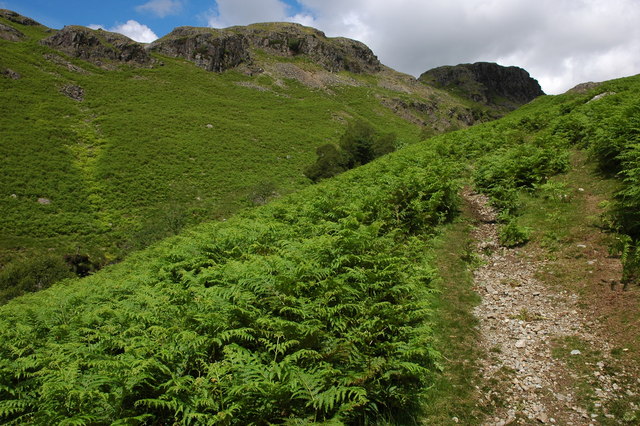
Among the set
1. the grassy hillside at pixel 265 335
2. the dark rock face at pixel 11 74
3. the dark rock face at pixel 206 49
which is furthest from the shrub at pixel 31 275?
the dark rock face at pixel 206 49

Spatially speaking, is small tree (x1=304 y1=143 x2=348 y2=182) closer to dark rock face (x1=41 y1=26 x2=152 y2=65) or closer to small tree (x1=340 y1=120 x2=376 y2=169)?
small tree (x1=340 y1=120 x2=376 y2=169)

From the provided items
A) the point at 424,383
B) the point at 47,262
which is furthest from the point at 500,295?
the point at 47,262

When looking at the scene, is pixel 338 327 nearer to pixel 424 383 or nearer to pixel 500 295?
pixel 424 383

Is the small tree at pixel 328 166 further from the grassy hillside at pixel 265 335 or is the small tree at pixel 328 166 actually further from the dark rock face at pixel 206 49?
the dark rock face at pixel 206 49

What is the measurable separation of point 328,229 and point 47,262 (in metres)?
24.0

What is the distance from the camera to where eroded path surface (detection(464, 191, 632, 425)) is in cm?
521

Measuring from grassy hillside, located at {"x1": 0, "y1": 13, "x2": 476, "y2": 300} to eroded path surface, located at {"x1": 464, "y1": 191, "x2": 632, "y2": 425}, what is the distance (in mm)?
27063

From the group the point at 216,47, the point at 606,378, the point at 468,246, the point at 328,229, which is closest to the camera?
the point at 606,378

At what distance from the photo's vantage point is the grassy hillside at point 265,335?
14.6 feet

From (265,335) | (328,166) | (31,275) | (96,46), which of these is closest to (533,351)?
(265,335)

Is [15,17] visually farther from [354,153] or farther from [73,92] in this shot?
[354,153]

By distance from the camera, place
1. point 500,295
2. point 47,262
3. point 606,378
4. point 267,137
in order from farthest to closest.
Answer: point 267,137, point 47,262, point 500,295, point 606,378

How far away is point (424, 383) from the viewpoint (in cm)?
573

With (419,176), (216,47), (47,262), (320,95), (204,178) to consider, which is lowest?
(47,262)
